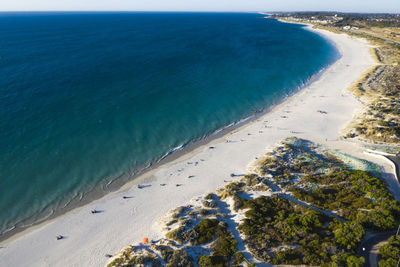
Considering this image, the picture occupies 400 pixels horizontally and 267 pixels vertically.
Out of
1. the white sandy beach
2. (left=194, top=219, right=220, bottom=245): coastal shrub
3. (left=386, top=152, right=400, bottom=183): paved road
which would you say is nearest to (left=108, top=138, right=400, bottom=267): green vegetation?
(left=194, top=219, right=220, bottom=245): coastal shrub

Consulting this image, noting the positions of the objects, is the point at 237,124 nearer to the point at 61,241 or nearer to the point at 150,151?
the point at 150,151

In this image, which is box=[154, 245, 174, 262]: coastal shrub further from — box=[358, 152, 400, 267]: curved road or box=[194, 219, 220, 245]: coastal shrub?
box=[358, 152, 400, 267]: curved road

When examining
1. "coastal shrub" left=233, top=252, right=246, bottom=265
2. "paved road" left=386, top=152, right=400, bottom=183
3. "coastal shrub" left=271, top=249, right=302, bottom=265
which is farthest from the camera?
"paved road" left=386, top=152, right=400, bottom=183

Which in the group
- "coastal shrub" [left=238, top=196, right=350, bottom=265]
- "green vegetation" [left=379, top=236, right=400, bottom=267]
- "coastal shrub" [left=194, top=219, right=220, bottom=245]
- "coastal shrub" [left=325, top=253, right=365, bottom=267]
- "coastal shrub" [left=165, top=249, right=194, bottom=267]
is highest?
"green vegetation" [left=379, top=236, right=400, bottom=267]

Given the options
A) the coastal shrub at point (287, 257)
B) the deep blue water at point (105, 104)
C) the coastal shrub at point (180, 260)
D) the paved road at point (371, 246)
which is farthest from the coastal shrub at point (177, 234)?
the paved road at point (371, 246)

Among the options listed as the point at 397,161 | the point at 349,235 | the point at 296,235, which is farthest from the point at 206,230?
the point at 397,161
